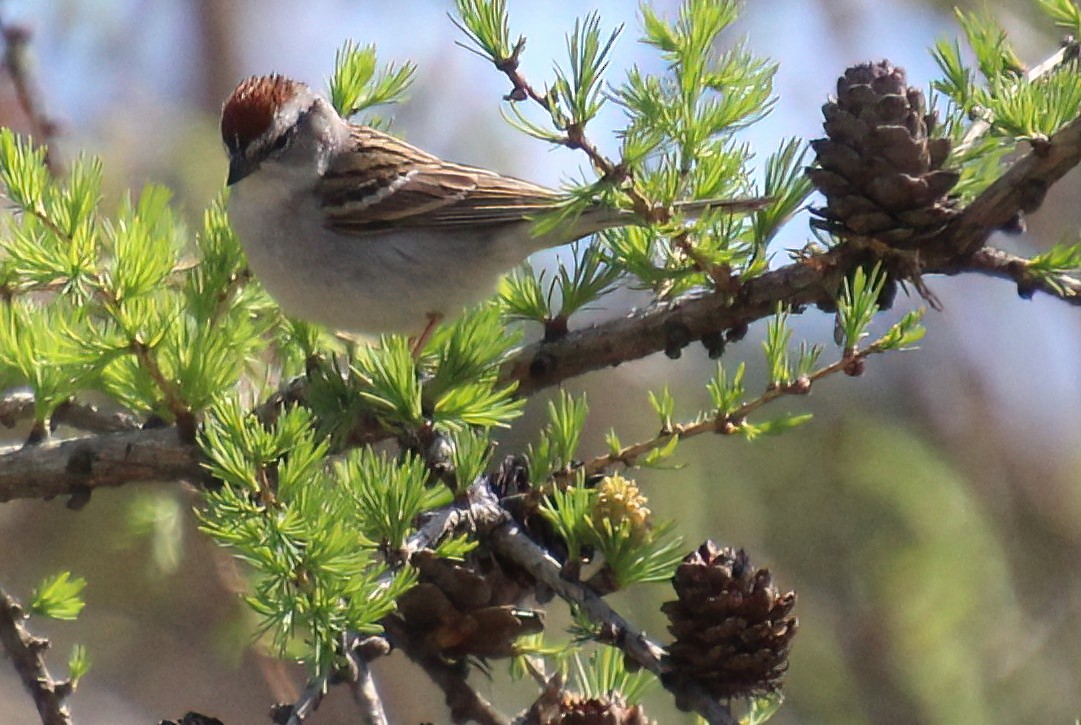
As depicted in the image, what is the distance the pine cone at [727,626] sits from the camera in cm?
125

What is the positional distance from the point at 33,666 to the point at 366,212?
122cm

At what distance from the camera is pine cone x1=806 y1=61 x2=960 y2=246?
142cm

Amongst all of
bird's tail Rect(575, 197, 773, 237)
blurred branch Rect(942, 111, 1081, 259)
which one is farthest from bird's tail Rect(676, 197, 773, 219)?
blurred branch Rect(942, 111, 1081, 259)

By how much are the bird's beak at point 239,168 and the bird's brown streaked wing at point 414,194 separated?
18 centimetres

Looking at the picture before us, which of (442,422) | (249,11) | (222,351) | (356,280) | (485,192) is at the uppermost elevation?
(249,11)

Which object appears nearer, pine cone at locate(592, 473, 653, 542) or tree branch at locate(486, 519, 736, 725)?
tree branch at locate(486, 519, 736, 725)

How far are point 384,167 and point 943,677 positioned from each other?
65.8 inches

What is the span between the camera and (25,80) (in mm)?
2664

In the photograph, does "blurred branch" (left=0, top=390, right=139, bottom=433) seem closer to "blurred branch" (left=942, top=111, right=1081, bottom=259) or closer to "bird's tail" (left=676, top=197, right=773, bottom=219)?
"bird's tail" (left=676, top=197, right=773, bottom=219)

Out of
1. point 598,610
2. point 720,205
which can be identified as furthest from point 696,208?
point 598,610

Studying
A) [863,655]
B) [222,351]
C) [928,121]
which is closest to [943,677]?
[863,655]

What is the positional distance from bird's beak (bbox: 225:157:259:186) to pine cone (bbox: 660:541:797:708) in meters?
1.46

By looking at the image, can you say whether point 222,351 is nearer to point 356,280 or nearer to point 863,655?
point 356,280

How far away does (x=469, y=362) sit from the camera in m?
1.49
